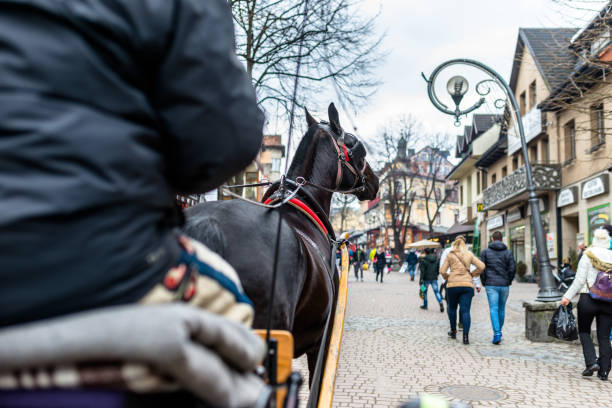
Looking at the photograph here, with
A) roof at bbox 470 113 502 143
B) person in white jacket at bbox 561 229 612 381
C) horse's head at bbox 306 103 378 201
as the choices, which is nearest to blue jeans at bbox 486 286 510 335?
person in white jacket at bbox 561 229 612 381

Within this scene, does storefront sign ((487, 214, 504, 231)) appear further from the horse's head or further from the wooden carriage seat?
the wooden carriage seat

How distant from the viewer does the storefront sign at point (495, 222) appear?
38556 millimetres

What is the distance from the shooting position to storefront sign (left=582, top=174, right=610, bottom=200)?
2158 cm

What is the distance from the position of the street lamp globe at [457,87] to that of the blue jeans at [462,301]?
4080mm

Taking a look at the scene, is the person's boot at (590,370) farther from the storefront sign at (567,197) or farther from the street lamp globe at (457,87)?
the storefront sign at (567,197)

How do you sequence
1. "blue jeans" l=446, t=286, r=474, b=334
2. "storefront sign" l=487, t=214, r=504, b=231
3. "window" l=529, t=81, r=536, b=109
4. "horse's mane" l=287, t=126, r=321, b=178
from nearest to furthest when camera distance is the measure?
1. "horse's mane" l=287, t=126, r=321, b=178
2. "blue jeans" l=446, t=286, r=474, b=334
3. "window" l=529, t=81, r=536, b=109
4. "storefront sign" l=487, t=214, r=504, b=231

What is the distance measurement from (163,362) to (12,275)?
0.32m

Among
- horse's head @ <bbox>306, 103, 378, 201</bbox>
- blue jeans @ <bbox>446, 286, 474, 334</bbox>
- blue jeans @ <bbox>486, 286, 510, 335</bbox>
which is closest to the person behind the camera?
horse's head @ <bbox>306, 103, 378, 201</bbox>

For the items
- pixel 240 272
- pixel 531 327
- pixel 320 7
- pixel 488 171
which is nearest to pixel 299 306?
pixel 240 272

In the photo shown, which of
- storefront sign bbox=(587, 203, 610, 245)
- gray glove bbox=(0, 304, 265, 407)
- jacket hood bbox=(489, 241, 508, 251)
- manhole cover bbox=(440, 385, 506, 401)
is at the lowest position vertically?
manhole cover bbox=(440, 385, 506, 401)

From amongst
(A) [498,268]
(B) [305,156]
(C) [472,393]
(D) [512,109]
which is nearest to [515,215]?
(D) [512,109]

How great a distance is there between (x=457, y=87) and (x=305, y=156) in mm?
8727

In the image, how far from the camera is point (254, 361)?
1.31 metres

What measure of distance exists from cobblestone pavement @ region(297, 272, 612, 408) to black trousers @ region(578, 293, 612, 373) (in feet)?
0.94
